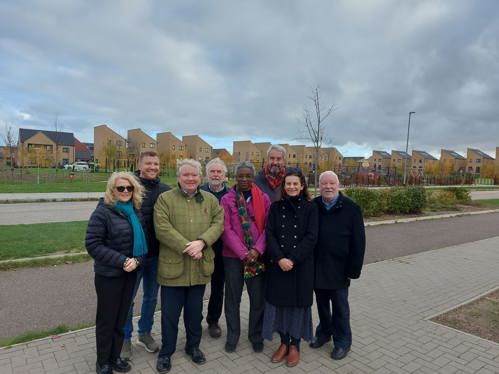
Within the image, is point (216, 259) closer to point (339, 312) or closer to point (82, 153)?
point (339, 312)

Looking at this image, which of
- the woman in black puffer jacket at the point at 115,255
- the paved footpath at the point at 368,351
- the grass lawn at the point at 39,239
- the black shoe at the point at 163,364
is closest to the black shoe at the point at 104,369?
the woman in black puffer jacket at the point at 115,255

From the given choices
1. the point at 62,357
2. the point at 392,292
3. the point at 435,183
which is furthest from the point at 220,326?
the point at 435,183

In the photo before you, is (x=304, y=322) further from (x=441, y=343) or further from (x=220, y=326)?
(x=441, y=343)

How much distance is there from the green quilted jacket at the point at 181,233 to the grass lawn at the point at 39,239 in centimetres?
460

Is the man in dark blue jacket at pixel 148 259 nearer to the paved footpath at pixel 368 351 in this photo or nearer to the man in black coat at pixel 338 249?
the paved footpath at pixel 368 351

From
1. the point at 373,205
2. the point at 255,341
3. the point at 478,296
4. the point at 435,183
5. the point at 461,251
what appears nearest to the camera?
the point at 255,341

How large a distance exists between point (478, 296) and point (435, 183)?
5357cm

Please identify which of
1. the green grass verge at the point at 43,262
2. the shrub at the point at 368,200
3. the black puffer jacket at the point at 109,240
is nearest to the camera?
the black puffer jacket at the point at 109,240

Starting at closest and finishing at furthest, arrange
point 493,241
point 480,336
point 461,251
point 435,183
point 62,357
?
point 62,357, point 480,336, point 461,251, point 493,241, point 435,183

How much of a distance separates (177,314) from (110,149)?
163 ft

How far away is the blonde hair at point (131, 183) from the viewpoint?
292cm

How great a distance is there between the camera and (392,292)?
539 cm

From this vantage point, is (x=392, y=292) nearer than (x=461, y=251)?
Yes

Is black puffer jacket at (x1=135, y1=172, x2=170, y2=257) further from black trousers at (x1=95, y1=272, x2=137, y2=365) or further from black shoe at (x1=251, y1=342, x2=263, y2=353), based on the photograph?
black shoe at (x1=251, y1=342, x2=263, y2=353)
